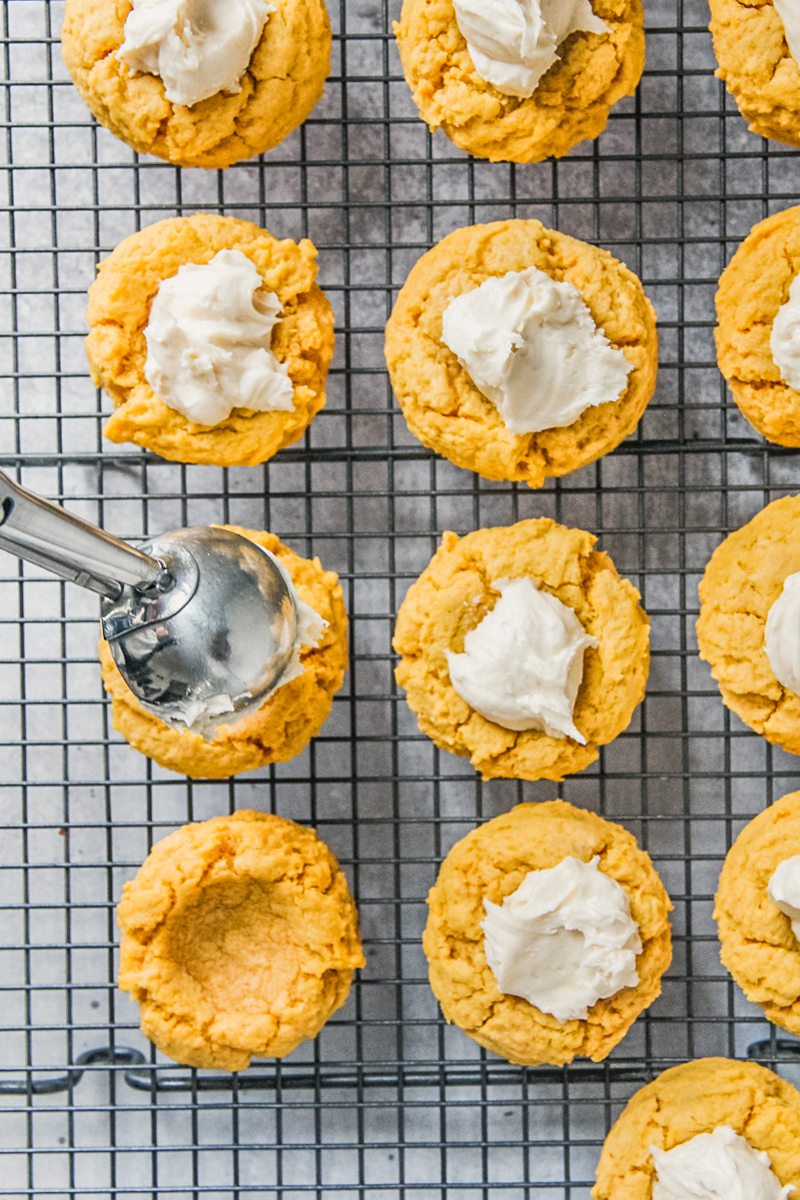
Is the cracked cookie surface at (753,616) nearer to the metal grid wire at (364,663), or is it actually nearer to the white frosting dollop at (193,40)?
the metal grid wire at (364,663)

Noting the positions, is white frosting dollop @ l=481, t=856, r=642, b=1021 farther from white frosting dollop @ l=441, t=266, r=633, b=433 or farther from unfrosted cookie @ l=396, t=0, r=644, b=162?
unfrosted cookie @ l=396, t=0, r=644, b=162

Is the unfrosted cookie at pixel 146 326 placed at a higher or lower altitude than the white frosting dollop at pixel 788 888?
higher

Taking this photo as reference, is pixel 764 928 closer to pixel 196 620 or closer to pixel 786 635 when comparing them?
pixel 786 635

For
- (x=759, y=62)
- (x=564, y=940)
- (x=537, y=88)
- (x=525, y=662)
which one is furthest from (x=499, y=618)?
(x=759, y=62)

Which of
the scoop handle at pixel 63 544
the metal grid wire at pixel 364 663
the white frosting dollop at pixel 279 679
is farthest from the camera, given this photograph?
the metal grid wire at pixel 364 663

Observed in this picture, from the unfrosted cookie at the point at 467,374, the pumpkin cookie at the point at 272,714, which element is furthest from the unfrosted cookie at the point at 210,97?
the pumpkin cookie at the point at 272,714

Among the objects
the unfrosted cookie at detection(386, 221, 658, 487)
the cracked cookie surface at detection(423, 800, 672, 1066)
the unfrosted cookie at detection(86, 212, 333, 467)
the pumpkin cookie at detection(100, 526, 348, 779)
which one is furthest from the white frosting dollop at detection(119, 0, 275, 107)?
the cracked cookie surface at detection(423, 800, 672, 1066)

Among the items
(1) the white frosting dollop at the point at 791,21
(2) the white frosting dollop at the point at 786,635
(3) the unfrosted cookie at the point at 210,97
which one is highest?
(1) the white frosting dollop at the point at 791,21
